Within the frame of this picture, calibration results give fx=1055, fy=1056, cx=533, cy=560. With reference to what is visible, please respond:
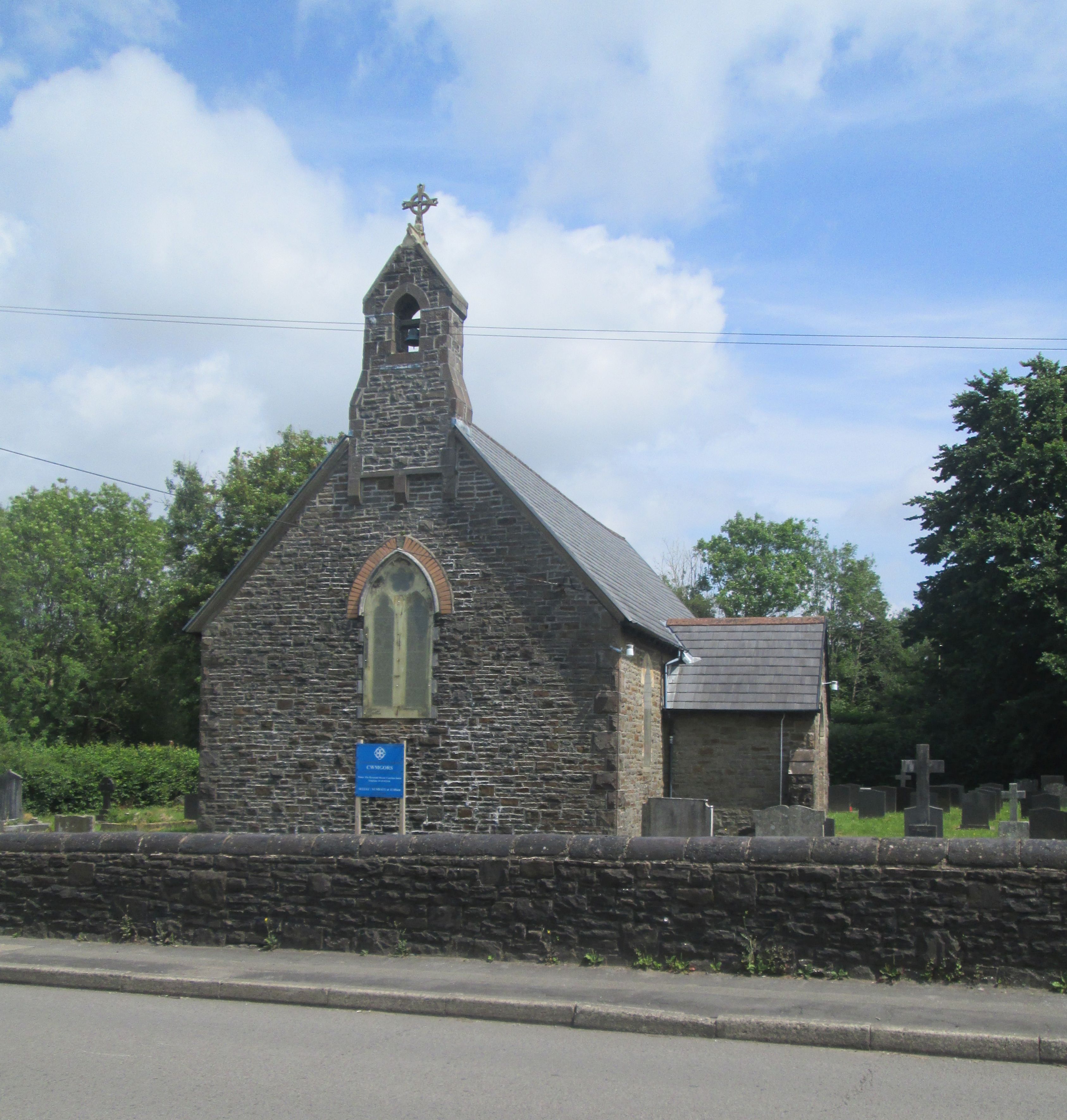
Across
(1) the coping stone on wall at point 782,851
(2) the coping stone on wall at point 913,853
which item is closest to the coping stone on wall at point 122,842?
(1) the coping stone on wall at point 782,851

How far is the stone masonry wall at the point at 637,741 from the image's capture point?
54.7ft

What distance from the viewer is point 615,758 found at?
16250 mm

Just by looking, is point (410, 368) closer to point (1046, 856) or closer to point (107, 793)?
point (1046, 856)

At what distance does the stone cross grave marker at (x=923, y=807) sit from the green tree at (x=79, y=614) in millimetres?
38320

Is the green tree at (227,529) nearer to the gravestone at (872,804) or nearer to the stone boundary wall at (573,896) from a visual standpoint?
the gravestone at (872,804)

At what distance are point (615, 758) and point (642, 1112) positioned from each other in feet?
34.2

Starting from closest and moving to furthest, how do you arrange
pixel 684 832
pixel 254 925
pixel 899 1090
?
pixel 899 1090 → pixel 254 925 → pixel 684 832

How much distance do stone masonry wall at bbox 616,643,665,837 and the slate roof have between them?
2.13 ft

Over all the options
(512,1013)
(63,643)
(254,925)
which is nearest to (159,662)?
(63,643)

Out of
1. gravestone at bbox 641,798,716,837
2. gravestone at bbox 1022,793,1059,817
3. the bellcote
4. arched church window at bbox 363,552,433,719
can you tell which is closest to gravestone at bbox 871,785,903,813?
gravestone at bbox 1022,793,1059,817

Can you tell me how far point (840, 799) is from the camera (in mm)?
28656

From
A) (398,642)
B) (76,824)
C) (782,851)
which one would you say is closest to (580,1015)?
(782,851)

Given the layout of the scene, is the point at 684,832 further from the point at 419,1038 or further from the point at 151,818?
the point at 151,818

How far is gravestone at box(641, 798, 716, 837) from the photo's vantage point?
15195 millimetres
